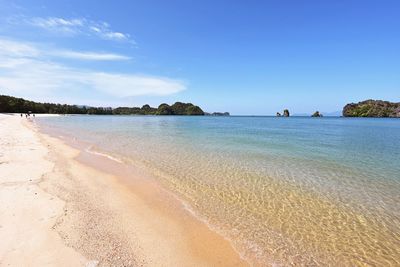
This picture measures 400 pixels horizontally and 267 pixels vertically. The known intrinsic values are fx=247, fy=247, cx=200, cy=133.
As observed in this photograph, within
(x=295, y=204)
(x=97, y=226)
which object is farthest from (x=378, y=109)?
(x=97, y=226)

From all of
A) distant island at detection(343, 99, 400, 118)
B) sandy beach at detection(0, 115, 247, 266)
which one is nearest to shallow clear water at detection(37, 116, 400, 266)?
sandy beach at detection(0, 115, 247, 266)

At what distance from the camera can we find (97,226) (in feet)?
20.4

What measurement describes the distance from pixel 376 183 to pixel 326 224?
19.6ft

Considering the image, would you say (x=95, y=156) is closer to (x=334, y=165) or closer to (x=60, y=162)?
(x=60, y=162)

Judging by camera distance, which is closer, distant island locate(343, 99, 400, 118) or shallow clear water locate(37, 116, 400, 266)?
shallow clear water locate(37, 116, 400, 266)

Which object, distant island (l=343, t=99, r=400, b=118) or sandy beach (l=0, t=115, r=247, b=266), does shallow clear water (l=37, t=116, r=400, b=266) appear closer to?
sandy beach (l=0, t=115, r=247, b=266)

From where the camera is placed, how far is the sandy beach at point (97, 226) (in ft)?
16.1

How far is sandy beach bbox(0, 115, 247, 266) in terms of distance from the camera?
4.90 meters

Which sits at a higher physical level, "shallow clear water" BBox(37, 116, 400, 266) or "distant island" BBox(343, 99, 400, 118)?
"distant island" BBox(343, 99, 400, 118)

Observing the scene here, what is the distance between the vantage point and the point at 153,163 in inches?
566

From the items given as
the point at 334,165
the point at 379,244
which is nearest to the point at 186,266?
the point at 379,244

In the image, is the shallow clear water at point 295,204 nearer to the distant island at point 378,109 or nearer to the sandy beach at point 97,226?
the sandy beach at point 97,226

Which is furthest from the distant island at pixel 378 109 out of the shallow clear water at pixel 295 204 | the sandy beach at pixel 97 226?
the sandy beach at pixel 97 226

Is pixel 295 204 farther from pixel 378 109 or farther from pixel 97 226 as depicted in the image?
pixel 378 109
